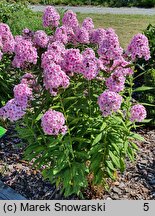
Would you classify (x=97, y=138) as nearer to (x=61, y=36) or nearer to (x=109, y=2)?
(x=61, y=36)

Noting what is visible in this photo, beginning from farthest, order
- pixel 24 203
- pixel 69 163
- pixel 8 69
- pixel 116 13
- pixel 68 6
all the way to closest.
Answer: pixel 68 6 < pixel 116 13 < pixel 8 69 < pixel 24 203 < pixel 69 163

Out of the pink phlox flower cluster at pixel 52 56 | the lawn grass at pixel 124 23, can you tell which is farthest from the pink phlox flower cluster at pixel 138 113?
the lawn grass at pixel 124 23

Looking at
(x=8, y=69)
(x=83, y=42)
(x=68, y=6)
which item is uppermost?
(x=83, y=42)

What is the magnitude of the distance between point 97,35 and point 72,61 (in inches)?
35.3

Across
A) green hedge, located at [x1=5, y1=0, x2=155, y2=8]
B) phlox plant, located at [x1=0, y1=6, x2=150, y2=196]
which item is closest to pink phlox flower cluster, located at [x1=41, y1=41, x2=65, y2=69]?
phlox plant, located at [x1=0, y1=6, x2=150, y2=196]

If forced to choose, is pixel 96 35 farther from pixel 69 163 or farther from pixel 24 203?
pixel 24 203

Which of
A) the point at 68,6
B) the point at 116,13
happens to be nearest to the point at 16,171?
the point at 116,13

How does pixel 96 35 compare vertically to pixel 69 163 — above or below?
above

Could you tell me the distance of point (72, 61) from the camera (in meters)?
3.85

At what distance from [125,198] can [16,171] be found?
3.93ft

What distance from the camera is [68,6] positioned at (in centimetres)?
1738

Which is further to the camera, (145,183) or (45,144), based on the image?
(145,183)

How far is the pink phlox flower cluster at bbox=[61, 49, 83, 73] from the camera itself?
384 centimetres

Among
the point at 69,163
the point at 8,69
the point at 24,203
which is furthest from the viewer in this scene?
the point at 8,69
